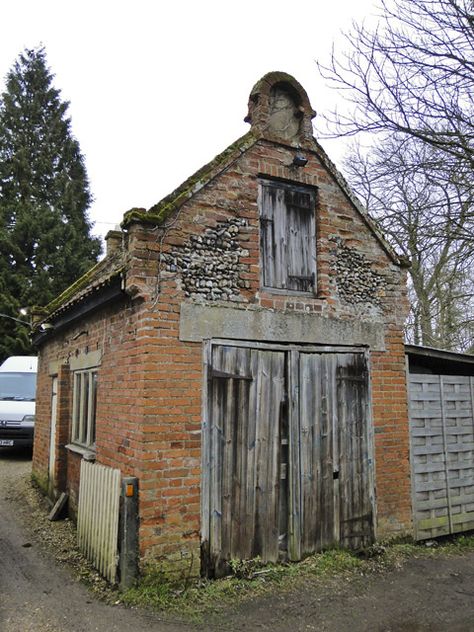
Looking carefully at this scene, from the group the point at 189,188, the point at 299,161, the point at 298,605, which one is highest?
the point at 299,161

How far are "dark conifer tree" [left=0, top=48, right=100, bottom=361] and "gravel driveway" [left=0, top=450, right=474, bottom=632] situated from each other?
18957 millimetres

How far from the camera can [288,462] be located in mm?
6051

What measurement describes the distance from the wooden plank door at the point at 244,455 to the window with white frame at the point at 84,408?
257cm

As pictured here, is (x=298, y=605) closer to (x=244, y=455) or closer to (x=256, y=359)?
(x=244, y=455)

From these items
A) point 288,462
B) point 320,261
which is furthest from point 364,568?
point 320,261

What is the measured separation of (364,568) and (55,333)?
7186 millimetres

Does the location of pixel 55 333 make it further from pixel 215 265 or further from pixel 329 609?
pixel 329 609

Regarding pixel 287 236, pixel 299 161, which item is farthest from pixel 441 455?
pixel 299 161

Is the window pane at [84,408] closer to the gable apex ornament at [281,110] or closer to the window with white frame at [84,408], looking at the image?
the window with white frame at [84,408]

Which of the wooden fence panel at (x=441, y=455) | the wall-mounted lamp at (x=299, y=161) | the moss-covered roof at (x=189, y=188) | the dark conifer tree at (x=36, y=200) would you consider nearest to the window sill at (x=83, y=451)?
the moss-covered roof at (x=189, y=188)

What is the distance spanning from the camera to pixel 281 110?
6.88 metres

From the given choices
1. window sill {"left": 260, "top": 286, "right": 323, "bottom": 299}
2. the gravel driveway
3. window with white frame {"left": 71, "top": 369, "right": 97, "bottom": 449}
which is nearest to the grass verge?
the gravel driveway

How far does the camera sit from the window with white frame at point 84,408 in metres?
7.44

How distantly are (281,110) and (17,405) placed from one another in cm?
1137
